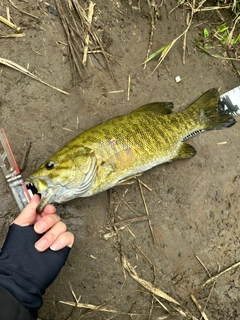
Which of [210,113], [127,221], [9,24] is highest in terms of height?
[9,24]

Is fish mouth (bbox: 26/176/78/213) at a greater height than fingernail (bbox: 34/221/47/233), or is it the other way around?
fish mouth (bbox: 26/176/78/213)

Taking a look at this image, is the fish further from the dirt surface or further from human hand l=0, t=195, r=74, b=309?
the dirt surface

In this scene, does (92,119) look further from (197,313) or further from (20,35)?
(197,313)

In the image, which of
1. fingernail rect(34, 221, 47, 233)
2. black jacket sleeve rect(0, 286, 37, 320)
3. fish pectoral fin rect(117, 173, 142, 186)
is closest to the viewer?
black jacket sleeve rect(0, 286, 37, 320)

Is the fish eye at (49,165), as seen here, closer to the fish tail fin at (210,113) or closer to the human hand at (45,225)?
the human hand at (45,225)

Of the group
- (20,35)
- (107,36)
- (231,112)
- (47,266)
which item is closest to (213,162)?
(231,112)

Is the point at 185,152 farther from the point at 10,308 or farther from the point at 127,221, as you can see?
the point at 10,308

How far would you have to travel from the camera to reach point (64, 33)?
3426 mm

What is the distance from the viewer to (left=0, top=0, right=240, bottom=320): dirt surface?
3.31 m

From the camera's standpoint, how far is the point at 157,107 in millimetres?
3324

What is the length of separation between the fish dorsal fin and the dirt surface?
0.86ft

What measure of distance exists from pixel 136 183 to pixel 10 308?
5.26ft

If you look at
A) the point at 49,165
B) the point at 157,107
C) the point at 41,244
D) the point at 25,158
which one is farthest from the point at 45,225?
the point at 157,107

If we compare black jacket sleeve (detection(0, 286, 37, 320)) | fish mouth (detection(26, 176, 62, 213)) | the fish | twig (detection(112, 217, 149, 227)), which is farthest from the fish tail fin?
black jacket sleeve (detection(0, 286, 37, 320))
